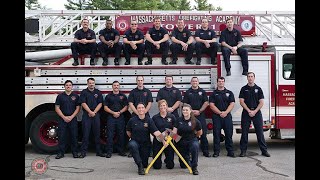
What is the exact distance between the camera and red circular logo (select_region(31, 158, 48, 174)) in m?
8.62

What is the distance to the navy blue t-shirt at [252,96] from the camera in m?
10.1

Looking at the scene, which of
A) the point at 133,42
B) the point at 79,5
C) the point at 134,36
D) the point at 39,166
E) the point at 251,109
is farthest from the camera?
the point at 79,5

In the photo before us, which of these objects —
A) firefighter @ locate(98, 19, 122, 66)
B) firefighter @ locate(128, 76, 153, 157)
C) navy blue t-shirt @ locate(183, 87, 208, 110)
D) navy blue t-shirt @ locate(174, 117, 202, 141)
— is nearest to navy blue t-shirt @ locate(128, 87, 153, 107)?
firefighter @ locate(128, 76, 153, 157)

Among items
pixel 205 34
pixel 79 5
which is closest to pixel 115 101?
pixel 205 34

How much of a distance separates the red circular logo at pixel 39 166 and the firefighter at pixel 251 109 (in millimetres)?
4104

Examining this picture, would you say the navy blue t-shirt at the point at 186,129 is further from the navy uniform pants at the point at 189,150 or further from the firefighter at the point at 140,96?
the firefighter at the point at 140,96

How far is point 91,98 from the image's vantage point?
33.1ft

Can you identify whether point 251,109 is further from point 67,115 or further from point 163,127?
point 67,115

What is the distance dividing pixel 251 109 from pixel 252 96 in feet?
0.92

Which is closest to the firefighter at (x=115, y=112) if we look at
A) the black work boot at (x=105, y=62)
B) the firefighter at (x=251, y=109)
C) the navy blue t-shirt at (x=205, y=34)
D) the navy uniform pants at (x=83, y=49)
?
the black work boot at (x=105, y=62)
